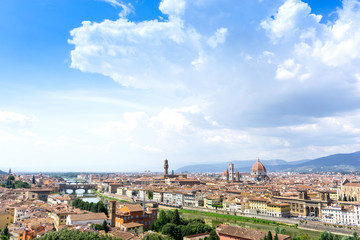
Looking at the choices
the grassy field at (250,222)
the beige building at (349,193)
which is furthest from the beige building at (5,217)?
the beige building at (349,193)

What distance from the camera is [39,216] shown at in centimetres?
3516

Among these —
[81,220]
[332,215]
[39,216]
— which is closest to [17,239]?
[81,220]

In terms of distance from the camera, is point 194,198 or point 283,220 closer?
point 283,220

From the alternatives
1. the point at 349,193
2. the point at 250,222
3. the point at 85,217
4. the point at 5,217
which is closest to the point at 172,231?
the point at 85,217

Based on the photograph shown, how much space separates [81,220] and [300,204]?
31403 mm

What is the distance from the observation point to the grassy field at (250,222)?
3312 cm

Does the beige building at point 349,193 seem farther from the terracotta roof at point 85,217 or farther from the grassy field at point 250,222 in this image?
the terracotta roof at point 85,217

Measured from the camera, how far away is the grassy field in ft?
109

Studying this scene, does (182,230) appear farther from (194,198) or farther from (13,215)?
(194,198)

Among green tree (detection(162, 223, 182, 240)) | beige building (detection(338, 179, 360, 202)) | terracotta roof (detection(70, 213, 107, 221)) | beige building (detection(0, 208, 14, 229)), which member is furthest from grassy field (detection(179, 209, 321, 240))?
beige building (detection(0, 208, 14, 229))

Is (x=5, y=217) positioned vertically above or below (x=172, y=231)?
above

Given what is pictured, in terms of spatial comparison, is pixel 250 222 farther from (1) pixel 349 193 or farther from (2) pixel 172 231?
(1) pixel 349 193

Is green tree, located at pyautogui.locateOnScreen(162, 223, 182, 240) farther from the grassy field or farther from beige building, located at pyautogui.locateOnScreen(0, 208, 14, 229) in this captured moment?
beige building, located at pyautogui.locateOnScreen(0, 208, 14, 229)

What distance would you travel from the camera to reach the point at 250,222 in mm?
40438
